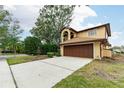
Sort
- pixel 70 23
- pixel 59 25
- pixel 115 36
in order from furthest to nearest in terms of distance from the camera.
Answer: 1. pixel 70 23
2. pixel 59 25
3. pixel 115 36

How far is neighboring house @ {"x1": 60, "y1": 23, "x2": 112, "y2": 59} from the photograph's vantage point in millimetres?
13598

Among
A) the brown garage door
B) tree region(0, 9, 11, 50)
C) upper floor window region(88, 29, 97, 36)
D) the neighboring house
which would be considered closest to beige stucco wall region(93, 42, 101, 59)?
the neighboring house

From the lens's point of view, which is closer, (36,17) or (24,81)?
(24,81)

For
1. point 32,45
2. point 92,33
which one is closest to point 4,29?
point 32,45

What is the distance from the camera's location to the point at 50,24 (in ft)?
38.9

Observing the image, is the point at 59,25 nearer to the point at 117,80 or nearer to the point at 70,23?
the point at 70,23

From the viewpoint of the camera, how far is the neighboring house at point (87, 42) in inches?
535

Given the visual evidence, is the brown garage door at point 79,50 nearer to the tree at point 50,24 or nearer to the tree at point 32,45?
the tree at point 50,24

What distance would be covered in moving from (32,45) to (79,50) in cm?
464

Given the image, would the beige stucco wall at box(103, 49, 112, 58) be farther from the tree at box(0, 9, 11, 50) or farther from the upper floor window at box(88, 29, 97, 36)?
the tree at box(0, 9, 11, 50)

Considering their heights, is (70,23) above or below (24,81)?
above
